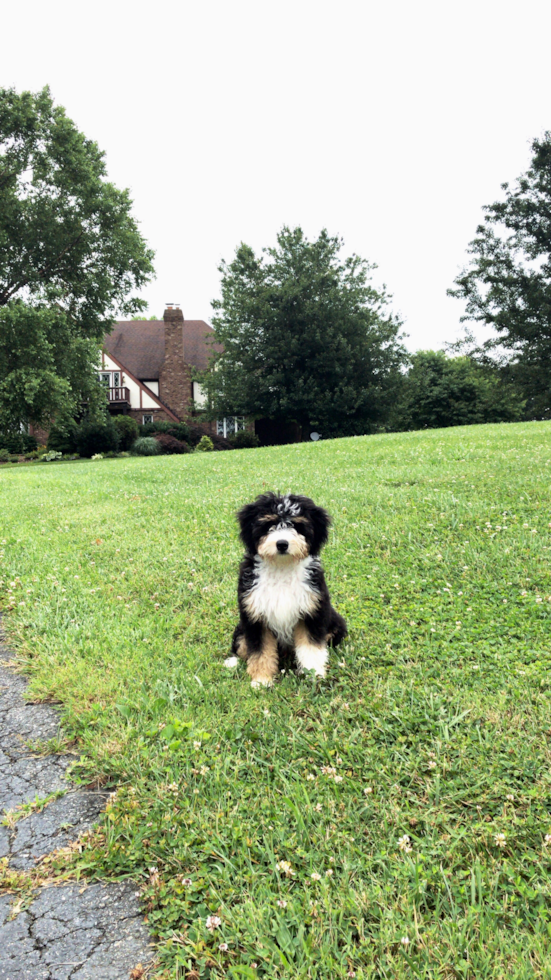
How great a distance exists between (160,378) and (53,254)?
51.5 ft

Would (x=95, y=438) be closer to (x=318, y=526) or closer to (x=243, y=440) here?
(x=243, y=440)

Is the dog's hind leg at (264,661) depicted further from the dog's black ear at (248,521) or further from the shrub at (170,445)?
the shrub at (170,445)

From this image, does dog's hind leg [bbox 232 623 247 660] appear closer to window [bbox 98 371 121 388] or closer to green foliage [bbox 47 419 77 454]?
green foliage [bbox 47 419 77 454]

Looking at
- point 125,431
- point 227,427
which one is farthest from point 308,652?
point 227,427

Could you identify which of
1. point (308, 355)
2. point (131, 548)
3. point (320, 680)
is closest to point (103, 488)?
point (131, 548)

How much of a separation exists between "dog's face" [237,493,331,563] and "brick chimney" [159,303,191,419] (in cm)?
4006

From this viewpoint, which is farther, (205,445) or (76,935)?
(205,445)

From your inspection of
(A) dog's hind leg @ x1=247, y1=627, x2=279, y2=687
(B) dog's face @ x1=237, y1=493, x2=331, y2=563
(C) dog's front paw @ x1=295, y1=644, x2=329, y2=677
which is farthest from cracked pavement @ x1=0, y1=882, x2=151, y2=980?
(B) dog's face @ x1=237, y1=493, x2=331, y2=563

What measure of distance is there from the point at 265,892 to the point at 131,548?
5.46 metres

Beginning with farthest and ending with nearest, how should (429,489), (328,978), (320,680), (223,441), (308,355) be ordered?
(223,441)
(308,355)
(429,489)
(320,680)
(328,978)

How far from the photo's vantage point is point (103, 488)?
1320 cm

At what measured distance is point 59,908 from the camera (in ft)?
7.70

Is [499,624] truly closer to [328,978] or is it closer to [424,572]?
[424,572]

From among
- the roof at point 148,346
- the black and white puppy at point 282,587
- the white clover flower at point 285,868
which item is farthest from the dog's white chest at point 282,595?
the roof at point 148,346
